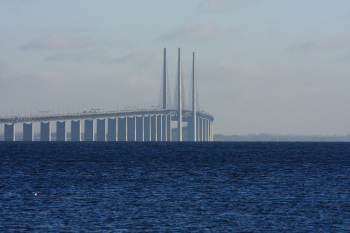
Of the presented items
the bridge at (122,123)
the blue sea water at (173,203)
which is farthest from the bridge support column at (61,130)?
the blue sea water at (173,203)

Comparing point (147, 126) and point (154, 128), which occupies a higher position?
point (147, 126)

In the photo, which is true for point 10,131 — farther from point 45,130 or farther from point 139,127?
point 139,127

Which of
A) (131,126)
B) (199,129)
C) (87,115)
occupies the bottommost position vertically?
(199,129)

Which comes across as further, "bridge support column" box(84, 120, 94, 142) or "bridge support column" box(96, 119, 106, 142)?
"bridge support column" box(96, 119, 106, 142)

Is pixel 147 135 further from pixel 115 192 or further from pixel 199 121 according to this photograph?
pixel 115 192

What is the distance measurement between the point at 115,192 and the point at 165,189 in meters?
3.25

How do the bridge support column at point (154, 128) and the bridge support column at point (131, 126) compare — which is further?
the bridge support column at point (154, 128)

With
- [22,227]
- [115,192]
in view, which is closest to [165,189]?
[115,192]

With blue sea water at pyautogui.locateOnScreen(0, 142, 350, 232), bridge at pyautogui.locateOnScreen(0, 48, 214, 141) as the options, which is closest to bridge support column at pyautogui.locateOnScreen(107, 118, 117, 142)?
bridge at pyautogui.locateOnScreen(0, 48, 214, 141)

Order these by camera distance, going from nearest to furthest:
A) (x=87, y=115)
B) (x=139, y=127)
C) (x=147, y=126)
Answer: (x=87, y=115) → (x=139, y=127) → (x=147, y=126)

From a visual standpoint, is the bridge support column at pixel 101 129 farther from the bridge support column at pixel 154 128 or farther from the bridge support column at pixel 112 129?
the bridge support column at pixel 154 128

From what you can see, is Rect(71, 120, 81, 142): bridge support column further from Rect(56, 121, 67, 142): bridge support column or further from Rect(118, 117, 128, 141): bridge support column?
Rect(118, 117, 128, 141): bridge support column

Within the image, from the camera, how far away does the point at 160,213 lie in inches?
1004

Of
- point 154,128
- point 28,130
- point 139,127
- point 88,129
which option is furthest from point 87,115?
point 154,128
